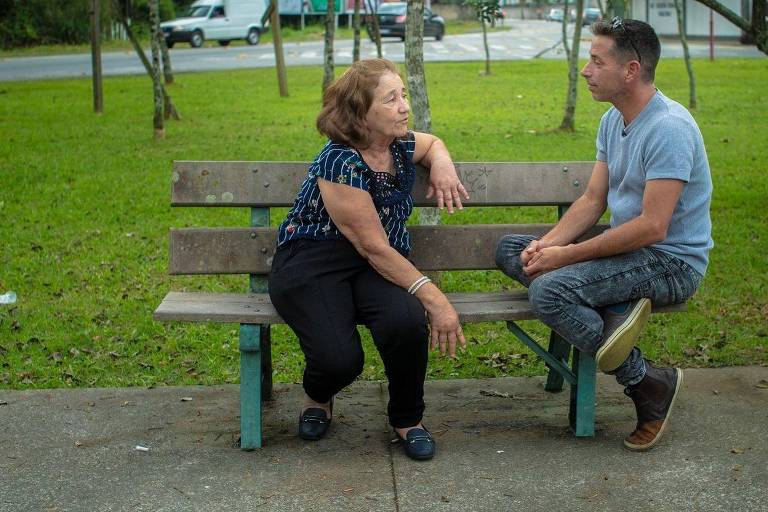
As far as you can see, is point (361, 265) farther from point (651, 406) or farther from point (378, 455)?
point (651, 406)

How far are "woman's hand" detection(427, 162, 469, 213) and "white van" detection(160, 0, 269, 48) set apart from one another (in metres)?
35.9

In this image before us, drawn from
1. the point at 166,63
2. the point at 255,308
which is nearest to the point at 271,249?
the point at 255,308

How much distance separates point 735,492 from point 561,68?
2225 centimetres

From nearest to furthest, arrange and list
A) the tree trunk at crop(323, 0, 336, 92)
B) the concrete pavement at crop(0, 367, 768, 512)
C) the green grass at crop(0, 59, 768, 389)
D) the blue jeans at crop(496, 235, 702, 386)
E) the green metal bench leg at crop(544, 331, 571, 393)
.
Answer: the concrete pavement at crop(0, 367, 768, 512) < the blue jeans at crop(496, 235, 702, 386) < the green metal bench leg at crop(544, 331, 571, 393) < the green grass at crop(0, 59, 768, 389) < the tree trunk at crop(323, 0, 336, 92)

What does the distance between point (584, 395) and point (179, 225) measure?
14.8 ft

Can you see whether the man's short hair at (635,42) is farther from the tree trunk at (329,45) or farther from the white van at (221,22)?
the white van at (221,22)

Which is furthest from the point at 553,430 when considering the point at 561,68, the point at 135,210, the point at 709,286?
the point at 561,68

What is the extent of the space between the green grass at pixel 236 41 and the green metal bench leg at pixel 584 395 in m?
31.6

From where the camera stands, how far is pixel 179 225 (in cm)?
820

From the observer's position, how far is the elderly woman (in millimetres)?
4031

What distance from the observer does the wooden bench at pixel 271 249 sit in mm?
4207

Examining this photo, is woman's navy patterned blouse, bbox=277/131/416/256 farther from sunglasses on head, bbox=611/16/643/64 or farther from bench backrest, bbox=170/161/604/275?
sunglasses on head, bbox=611/16/643/64

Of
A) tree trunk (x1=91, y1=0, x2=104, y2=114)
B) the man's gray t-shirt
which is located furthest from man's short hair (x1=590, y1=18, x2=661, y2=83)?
tree trunk (x1=91, y1=0, x2=104, y2=114)

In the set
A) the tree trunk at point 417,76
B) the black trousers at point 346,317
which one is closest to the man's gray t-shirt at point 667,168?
the black trousers at point 346,317
